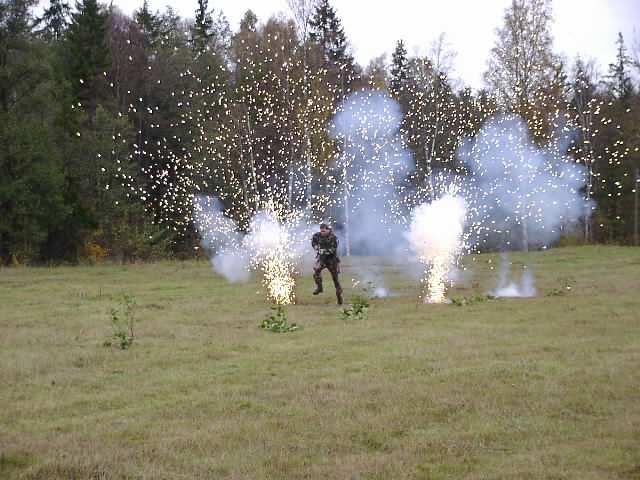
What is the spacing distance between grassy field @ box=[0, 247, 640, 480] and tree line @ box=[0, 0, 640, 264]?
16716 mm

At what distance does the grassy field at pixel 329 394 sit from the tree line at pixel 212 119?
16716mm

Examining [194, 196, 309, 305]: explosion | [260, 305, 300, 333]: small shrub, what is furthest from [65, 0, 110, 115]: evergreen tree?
[260, 305, 300, 333]: small shrub

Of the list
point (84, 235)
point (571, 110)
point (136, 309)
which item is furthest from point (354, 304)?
point (571, 110)

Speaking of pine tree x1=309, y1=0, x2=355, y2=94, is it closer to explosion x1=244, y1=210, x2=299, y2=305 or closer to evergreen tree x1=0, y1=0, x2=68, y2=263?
evergreen tree x1=0, y1=0, x2=68, y2=263

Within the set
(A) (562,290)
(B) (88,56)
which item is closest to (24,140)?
(B) (88,56)

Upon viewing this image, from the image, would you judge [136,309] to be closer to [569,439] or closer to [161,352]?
[161,352]

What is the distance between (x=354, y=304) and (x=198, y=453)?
34.5 ft

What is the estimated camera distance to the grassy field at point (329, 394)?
23.4 ft

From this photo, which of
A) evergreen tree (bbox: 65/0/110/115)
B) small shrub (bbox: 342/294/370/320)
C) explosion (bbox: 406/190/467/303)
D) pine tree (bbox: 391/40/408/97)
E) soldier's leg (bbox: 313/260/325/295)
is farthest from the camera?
pine tree (bbox: 391/40/408/97)

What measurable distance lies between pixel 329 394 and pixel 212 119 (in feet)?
92.2

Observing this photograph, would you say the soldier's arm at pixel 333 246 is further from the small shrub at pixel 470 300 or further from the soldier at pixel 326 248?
the small shrub at pixel 470 300

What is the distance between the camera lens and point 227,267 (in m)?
31.6

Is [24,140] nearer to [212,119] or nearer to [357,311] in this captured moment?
[212,119]

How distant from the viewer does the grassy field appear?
7.13 meters
